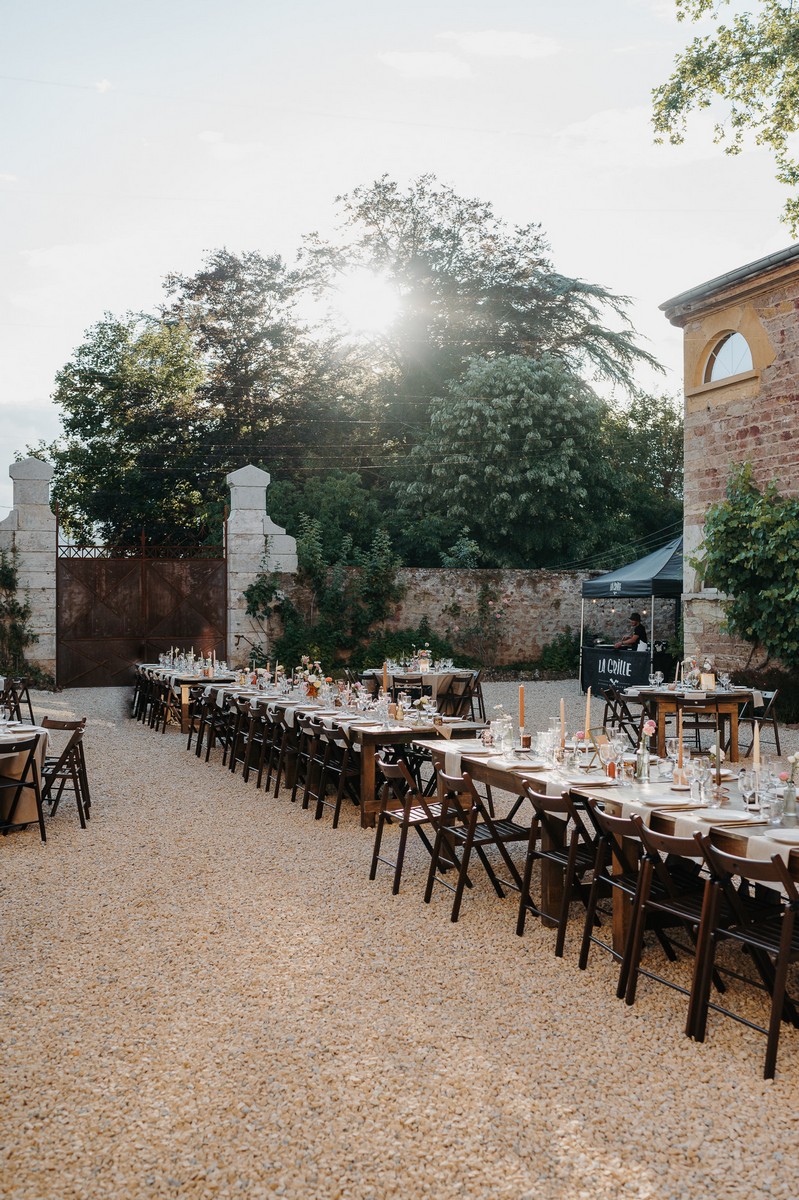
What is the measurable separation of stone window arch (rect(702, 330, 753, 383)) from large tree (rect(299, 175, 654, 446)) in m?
11.8

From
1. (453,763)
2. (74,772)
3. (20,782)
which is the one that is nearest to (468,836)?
(453,763)

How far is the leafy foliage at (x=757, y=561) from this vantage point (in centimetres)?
1168

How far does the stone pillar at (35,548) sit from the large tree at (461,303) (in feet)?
37.1

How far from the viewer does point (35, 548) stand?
1560 cm

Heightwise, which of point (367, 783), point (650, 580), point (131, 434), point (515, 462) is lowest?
point (367, 783)

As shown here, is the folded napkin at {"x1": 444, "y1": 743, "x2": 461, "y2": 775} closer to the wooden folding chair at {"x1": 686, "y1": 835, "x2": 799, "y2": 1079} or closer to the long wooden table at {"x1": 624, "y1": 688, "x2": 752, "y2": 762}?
the wooden folding chair at {"x1": 686, "y1": 835, "x2": 799, "y2": 1079}

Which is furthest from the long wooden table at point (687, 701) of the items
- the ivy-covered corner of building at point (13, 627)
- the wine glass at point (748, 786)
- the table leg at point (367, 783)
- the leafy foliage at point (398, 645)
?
the ivy-covered corner of building at point (13, 627)

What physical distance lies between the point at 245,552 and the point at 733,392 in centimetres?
805

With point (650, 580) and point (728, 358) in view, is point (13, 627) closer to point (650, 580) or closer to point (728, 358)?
point (650, 580)

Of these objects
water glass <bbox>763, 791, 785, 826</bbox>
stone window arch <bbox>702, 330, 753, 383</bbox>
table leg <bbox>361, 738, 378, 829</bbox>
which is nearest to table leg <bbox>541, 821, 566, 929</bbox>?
water glass <bbox>763, 791, 785, 826</bbox>

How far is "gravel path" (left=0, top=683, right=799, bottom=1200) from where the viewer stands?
2705mm

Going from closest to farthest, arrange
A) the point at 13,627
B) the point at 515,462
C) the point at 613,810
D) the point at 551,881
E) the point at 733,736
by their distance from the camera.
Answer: the point at 613,810, the point at 551,881, the point at 733,736, the point at 13,627, the point at 515,462

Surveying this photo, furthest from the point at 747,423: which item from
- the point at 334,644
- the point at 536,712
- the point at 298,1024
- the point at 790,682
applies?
the point at 298,1024

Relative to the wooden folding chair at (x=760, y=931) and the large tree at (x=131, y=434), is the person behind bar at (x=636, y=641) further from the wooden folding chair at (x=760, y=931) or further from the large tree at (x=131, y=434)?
the large tree at (x=131, y=434)
